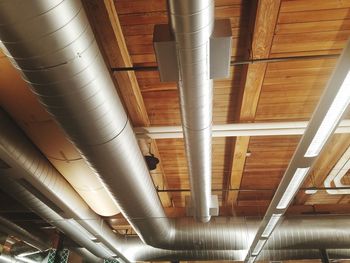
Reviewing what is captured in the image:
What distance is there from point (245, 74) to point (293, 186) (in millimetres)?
891

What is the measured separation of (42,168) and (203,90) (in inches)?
51.9

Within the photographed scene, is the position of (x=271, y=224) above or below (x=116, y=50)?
below

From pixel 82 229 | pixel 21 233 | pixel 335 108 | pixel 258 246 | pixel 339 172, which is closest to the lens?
pixel 335 108

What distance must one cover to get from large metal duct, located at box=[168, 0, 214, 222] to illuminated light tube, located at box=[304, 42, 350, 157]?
50 centimetres

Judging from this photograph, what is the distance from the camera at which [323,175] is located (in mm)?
3027

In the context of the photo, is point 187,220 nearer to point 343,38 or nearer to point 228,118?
point 228,118

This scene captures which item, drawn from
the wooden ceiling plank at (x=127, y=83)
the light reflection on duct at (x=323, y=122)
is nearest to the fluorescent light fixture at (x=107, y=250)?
the wooden ceiling plank at (x=127, y=83)

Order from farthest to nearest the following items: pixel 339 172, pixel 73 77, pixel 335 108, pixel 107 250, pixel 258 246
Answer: pixel 107 250
pixel 258 246
pixel 339 172
pixel 335 108
pixel 73 77

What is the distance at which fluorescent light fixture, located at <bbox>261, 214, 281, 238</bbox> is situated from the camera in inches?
101

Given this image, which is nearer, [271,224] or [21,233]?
[271,224]

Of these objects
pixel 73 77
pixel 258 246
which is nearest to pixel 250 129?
pixel 73 77

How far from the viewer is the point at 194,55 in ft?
3.59

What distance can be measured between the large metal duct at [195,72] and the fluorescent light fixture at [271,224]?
1.07m

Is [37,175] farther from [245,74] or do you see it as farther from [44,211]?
[245,74]
